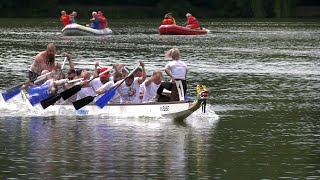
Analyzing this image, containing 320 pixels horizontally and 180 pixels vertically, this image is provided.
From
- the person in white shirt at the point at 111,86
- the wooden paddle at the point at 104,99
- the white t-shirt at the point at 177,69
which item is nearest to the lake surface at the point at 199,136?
the wooden paddle at the point at 104,99

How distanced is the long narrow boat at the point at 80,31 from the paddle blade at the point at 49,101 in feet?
127

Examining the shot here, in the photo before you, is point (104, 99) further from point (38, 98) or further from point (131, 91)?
point (38, 98)

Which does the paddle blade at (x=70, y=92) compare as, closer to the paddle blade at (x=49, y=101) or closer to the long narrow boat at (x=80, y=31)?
the paddle blade at (x=49, y=101)

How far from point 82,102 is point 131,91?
3.73 ft

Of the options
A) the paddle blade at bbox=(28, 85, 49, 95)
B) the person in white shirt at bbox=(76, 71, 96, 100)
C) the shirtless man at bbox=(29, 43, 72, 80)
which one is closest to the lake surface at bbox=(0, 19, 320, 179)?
the paddle blade at bbox=(28, 85, 49, 95)

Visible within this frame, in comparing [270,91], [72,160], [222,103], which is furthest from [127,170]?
[270,91]

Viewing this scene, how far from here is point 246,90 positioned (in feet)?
103

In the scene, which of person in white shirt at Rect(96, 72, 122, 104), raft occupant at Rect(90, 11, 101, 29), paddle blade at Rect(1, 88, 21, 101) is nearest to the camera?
person in white shirt at Rect(96, 72, 122, 104)

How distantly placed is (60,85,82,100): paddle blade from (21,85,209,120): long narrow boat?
0.27 metres

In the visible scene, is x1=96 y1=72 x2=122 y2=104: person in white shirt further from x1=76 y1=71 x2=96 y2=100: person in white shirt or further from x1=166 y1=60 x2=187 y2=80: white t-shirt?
x1=166 y1=60 x2=187 y2=80: white t-shirt

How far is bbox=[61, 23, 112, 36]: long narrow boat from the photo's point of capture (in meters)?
63.2

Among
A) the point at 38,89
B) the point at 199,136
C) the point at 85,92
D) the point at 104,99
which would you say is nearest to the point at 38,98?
the point at 38,89

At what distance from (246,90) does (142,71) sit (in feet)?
25.3

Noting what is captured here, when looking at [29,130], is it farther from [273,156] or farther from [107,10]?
[107,10]
